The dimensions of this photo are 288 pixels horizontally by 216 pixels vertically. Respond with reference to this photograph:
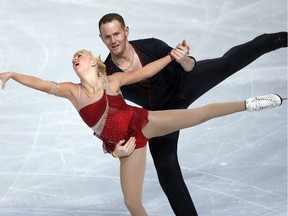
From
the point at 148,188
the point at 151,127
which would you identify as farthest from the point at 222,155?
the point at 151,127

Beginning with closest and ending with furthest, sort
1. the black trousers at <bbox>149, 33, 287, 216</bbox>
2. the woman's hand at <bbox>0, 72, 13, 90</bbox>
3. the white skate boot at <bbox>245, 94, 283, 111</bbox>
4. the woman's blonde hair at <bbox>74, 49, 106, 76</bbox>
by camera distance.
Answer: the woman's hand at <bbox>0, 72, 13, 90</bbox>, the woman's blonde hair at <bbox>74, 49, 106, 76</bbox>, the white skate boot at <bbox>245, 94, 283, 111</bbox>, the black trousers at <bbox>149, 33, 287, 216</bbox>

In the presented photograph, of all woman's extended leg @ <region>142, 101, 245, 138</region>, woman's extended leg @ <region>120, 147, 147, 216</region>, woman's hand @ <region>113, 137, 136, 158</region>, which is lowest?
woman's extended leg @ <region>120, 147, 147, 216</region>

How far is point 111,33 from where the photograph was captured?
4.98 metres

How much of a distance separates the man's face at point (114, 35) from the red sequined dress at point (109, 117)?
0.34 metres

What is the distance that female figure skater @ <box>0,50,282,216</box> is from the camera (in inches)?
188

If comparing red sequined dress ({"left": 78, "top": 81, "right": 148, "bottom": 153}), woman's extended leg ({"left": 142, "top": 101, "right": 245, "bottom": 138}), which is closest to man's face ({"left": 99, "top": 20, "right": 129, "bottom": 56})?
red sequined dress ({"left": 78, "top": 81, "right": 148, "bottom": 153})

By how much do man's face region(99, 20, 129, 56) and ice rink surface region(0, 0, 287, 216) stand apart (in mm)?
1612

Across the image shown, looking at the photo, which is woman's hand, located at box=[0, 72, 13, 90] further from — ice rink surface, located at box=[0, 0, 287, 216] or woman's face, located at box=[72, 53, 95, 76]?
ice rink surface, located at box=[0, 0, 287, 216]

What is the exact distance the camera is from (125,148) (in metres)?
4.77

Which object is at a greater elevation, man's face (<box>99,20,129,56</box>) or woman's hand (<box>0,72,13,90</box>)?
man's face (<box>99,20,129,56</box>)

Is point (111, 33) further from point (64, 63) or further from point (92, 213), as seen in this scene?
point (64, 63)

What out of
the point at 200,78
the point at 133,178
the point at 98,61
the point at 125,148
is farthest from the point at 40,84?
the point at 200,78

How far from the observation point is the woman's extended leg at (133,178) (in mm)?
4852

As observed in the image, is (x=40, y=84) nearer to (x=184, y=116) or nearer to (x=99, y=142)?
(x=184, y=116)
